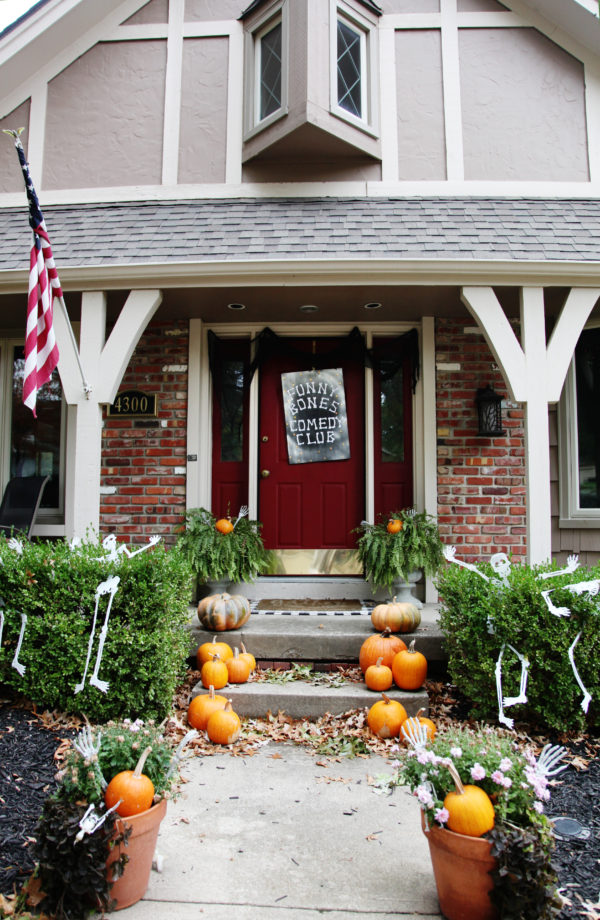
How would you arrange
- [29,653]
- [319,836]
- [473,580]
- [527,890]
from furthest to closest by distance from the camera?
[473,580] → [29,653] → [319,836] → [527,890]

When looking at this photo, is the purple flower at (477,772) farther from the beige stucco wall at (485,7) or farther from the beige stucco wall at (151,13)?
the beige stucco wall at (151,13)

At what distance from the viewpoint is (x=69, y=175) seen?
5.47 meters

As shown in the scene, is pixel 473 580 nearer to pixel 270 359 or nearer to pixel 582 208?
pixel 270 359

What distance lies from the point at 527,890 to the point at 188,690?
2.61 meters

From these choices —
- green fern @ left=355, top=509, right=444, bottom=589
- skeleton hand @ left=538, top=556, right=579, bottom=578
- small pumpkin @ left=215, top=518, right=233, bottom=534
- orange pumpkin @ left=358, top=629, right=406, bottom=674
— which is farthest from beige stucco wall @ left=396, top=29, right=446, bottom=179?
orange pumpkin @ left=358, top=629, right=406, bottom=674

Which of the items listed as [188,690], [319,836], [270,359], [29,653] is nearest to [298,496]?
[270,359]

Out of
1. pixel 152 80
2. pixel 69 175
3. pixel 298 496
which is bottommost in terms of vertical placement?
pixel 298 496

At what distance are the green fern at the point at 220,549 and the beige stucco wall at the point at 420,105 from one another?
331cm

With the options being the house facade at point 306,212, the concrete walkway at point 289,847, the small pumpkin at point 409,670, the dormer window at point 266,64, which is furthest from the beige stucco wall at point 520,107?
the concrete walkway at point 289,847

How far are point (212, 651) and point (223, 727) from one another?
61cm

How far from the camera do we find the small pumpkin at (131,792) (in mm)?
1926

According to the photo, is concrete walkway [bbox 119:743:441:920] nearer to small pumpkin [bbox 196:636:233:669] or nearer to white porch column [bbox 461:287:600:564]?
small pumpkin [bbox 196:636:233:669]

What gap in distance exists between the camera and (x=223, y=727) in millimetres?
A: 3238

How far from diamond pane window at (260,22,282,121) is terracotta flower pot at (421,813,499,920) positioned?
5.42 meters
